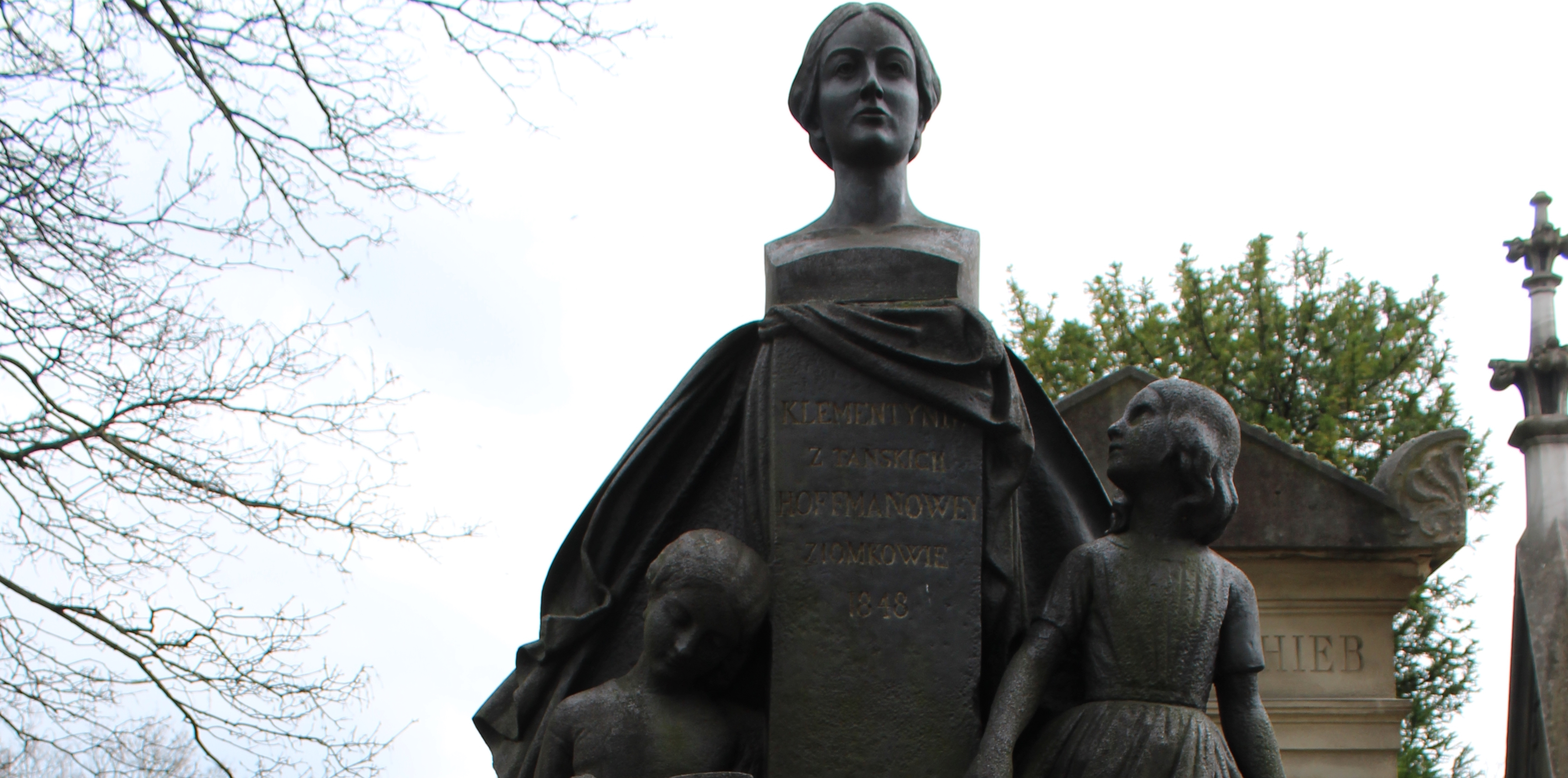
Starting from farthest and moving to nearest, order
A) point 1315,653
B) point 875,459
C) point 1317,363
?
point 1317,363, point 1315,653, point 875,459

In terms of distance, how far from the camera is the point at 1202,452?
4480mm

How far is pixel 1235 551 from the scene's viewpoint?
8.45 meters

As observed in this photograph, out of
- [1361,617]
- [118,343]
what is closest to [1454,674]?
[1361,617]

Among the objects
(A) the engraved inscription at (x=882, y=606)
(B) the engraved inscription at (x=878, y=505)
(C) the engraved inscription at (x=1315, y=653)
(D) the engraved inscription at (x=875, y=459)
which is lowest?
(A) the engraved inscription at (x=882, y=606)

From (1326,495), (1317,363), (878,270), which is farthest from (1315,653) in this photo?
(1317,363)

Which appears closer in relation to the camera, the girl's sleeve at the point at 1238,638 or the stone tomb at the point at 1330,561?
the girl's sleeve at the point at 1238,638

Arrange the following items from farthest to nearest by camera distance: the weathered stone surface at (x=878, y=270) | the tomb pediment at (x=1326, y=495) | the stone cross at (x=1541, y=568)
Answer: the stone cross at (x=1541, y=568) < the tomb pediment at (x=1326, y=495) < the weathered stone surface at (x=878, y=270)

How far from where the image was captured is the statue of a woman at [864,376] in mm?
4645

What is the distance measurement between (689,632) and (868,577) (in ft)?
1.72

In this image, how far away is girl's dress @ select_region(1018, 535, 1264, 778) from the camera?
4.25 metres

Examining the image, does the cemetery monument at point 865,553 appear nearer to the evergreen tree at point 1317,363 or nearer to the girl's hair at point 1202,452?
the girl's hair at point 1202,452

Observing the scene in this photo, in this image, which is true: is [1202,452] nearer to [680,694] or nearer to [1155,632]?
[1155,632]

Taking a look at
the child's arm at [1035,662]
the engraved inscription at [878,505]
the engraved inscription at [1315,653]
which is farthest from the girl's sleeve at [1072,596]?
the engraved inscription at [1315,653]

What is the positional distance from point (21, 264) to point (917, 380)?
563 cm
